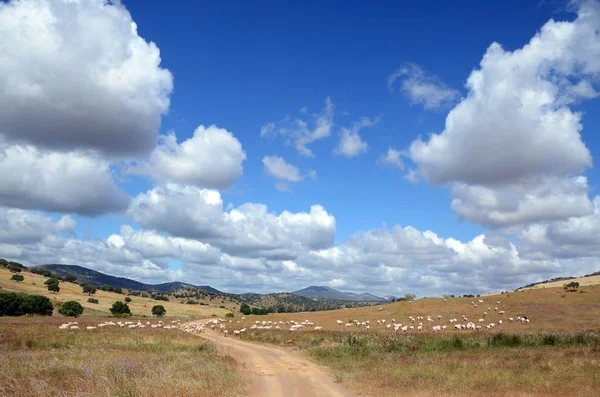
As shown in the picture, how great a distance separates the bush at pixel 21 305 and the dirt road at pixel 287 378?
57.2 meters

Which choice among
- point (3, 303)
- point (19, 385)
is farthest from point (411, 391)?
point (3, 303)

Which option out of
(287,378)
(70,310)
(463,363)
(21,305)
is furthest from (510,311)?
(21,305)

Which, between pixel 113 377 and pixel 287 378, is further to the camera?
pixel 287 378

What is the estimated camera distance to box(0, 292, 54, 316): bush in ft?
224

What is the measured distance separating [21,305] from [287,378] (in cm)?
6735

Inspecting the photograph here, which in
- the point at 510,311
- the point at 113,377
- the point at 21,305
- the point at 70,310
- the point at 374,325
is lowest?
the point at 374,325

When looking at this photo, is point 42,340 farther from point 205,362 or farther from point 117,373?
point 117,373

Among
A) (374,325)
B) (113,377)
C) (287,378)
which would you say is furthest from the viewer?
(374,325)

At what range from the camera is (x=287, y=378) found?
20.6 m

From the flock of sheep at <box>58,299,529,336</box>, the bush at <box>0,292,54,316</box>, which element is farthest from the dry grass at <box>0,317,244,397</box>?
the bush at <box>0,292,54,316</box>

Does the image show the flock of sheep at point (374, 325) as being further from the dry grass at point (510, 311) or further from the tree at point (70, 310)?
the tree at point (70, 310)

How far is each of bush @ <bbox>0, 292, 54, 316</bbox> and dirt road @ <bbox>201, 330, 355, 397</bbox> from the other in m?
57.2

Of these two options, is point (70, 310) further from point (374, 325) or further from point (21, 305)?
point (374, 325)

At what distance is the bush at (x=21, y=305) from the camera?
68375 mm
